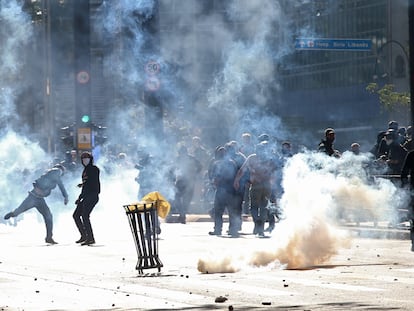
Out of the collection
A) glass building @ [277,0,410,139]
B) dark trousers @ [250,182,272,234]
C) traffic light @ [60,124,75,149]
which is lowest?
dark trousers @ [250,182,272,234]

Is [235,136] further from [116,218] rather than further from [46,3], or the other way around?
[46,3]

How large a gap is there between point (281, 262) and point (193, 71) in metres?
22.6

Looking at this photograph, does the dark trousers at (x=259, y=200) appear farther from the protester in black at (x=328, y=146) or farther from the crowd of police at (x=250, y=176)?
the protester in black at (x=328, y=146)

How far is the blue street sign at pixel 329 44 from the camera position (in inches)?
1337

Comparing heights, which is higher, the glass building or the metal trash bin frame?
the glass building

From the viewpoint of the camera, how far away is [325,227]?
18.5 m

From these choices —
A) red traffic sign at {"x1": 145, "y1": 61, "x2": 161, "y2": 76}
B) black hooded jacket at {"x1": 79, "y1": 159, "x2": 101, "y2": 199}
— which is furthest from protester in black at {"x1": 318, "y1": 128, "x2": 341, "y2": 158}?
red traffic sign at {"x1": 145, "y1": 61, "x2": 161, "y2": 76}

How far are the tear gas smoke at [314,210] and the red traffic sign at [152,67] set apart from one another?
14.0m

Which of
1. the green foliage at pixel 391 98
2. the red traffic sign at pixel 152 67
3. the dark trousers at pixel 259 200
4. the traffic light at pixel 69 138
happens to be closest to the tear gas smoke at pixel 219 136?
the red traffic sign at pixel 152 67

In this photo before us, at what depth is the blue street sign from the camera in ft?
111

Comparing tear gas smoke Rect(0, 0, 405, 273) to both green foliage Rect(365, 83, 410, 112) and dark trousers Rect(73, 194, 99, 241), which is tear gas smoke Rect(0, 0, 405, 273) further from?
green foliage Rect(365, 83, 410, 112)

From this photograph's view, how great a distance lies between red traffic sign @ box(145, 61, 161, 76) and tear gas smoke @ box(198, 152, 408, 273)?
45.9 feet

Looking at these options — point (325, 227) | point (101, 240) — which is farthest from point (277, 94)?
point (325, 227)

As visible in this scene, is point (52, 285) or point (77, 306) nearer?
point (77, 306)
